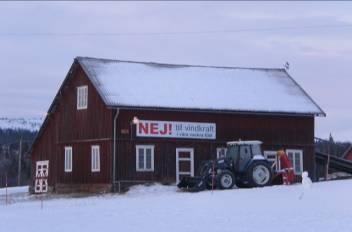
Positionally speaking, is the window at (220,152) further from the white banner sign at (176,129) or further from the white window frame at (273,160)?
the white window frame at (273,160)

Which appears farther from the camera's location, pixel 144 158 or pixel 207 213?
pixel 144 158

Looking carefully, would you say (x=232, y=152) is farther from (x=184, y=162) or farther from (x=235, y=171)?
(x=184, y=162)

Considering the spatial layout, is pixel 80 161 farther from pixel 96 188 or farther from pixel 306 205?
pixel 306 205

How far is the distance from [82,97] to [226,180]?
34.8 ft

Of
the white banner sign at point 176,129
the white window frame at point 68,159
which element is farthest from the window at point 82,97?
the white banner sign at point 176,129

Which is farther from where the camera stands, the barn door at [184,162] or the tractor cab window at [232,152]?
the barn door at [184,162]

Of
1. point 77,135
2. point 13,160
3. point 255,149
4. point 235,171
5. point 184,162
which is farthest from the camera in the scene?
point 13,160

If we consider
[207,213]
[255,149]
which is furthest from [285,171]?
[207,213]

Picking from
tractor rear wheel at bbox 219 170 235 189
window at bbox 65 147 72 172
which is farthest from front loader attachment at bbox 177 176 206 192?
window at bbox 65 147 72 172

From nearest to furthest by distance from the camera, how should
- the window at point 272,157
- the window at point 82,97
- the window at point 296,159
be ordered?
the window at point 82,97 < the window at point 272,157 < the window at point 296,159

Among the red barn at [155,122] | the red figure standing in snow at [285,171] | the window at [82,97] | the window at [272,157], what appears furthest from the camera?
the window at [272,157]

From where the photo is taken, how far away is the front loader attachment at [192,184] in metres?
38.7

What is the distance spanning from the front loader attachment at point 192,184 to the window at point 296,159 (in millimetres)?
8762

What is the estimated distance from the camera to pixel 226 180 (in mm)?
39156
